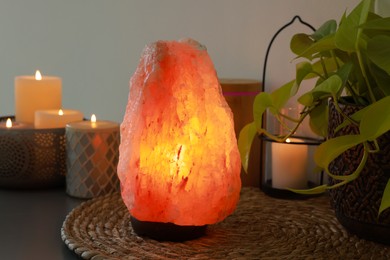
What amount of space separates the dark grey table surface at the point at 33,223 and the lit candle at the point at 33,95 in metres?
0.17

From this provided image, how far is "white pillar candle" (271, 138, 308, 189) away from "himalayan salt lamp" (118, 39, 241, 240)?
0.25m

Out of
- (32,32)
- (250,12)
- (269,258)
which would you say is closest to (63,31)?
(32,32)

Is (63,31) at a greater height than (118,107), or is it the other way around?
(63,31)

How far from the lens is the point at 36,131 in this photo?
41.5 inches

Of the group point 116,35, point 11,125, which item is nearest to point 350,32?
point 11,125

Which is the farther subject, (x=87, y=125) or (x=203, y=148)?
(x=87, y=125)

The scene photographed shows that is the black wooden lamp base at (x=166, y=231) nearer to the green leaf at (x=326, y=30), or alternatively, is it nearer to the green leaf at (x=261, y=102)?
the green leaf at (x=261, y=102)

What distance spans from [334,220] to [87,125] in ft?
1.33

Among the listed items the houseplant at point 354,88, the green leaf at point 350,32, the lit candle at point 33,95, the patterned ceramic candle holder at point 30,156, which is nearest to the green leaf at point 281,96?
the houseplant at point 354,88

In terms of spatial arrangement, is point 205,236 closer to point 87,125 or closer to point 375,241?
point 375,241

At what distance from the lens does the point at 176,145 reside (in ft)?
2.50

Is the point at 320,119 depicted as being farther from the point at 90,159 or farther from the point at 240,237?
the point at 90,159

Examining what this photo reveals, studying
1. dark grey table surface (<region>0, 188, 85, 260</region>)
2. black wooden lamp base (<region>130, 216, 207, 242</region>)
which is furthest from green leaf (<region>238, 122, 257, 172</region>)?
dark grey table surface (<region>0, 188, 85, 260</region>)

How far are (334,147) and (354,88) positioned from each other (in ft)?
0.38
